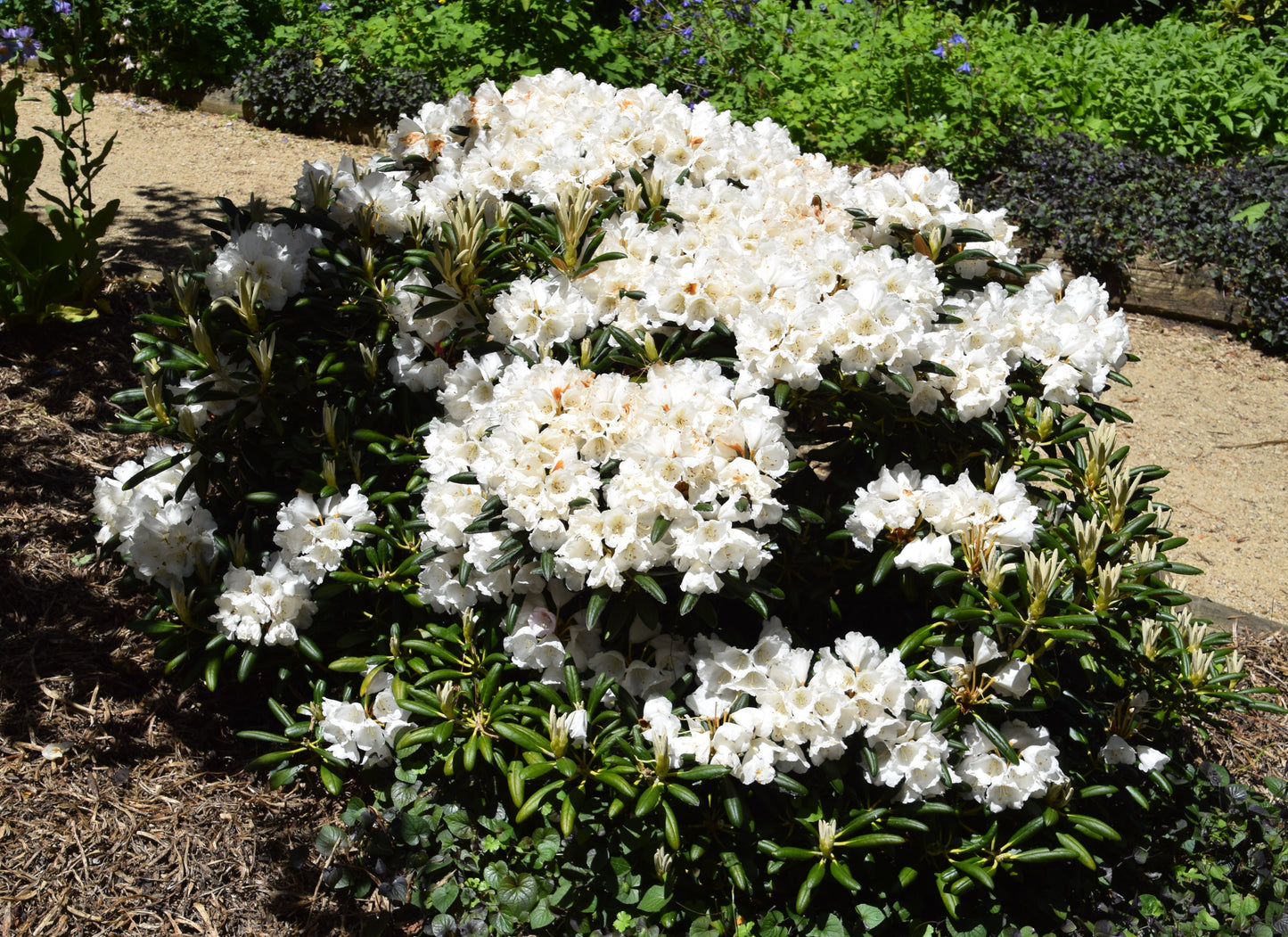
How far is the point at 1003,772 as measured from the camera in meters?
2.18

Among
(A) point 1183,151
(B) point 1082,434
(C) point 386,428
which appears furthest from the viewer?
(A) point 1183,151

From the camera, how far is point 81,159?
21.4 feet

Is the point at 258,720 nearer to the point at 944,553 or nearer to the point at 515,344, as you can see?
the point at 515,344

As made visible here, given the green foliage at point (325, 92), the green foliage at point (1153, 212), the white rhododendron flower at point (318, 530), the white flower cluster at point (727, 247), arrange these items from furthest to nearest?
the green foliage at point (325, 92), the green foliage at point (1153, 212), the white rhododendron flower at point (318, 530), the white flower cluster at point (727, 247)

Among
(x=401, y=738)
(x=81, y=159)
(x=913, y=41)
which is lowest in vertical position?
(x=401, y=738)

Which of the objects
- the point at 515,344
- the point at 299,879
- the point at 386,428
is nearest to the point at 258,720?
the point at 299,879

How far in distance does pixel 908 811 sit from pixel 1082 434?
1.10m

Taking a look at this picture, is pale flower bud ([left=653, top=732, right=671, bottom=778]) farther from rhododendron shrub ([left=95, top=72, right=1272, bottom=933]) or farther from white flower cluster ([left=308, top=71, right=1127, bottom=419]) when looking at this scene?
white flower cluster ([left=308, top=71, right=1127, bottom=419])

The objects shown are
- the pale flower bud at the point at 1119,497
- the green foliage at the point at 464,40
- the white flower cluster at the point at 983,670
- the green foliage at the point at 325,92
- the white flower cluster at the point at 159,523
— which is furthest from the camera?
the green foliage at the point at 325,92

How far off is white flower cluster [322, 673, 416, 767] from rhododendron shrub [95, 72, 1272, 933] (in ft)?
0.05

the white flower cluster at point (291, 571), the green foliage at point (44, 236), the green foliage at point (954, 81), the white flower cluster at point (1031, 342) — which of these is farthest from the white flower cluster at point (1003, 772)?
the green foliage at point (954, 81)

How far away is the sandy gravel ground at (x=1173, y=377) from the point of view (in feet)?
13.2

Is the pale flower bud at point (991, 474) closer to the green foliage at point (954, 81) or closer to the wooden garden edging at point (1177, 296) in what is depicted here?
the wooden garden edging at point (1177, 296)

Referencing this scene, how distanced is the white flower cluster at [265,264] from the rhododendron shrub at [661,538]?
0.04 feet
